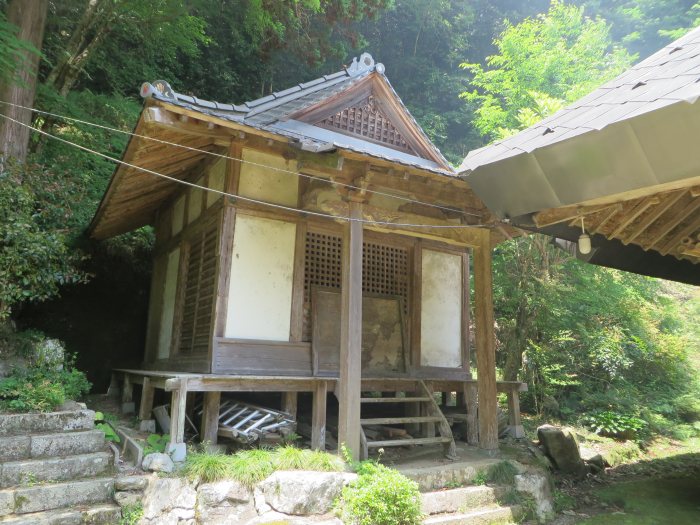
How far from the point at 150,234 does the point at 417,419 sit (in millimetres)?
9055

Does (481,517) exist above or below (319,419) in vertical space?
below

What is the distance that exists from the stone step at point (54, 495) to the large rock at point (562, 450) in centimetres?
627

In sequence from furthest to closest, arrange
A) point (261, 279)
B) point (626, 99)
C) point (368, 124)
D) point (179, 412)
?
point (368, 124) < point (261, 279) < point (179, 412) < point (626, 99)

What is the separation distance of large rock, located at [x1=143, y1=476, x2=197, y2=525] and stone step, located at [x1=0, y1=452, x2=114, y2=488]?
698 mm

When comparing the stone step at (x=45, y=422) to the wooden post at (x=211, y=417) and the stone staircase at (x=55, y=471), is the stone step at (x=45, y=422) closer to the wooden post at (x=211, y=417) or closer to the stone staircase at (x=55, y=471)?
the stone staircase at (x=55, y=471)

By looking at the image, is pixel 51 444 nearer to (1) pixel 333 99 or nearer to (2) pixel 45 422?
(2) pixel 45 422

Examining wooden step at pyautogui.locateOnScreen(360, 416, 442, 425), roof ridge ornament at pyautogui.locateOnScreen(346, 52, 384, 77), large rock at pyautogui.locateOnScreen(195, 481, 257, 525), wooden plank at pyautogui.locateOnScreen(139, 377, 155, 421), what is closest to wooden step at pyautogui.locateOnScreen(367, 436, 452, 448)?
wooden step at pyautogui.locateOnScreen(360, 416, 442, 425)

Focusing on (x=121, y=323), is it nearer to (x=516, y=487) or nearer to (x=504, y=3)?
(x=516, y=487)

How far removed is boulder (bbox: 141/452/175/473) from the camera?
486 cm

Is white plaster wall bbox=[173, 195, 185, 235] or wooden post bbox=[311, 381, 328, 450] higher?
white plaster wall bbox=[173, 195, 185, 235]

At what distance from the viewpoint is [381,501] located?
15.2ft

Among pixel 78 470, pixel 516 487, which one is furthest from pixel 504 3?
pixel 78 470

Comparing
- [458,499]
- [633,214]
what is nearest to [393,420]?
[458,499]

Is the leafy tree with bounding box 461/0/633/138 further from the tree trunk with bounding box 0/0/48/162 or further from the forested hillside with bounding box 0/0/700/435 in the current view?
the tree trunk with bounding box 0/0/48/162
